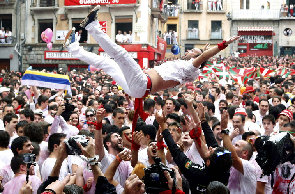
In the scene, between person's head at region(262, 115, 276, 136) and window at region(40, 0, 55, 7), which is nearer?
person's head at region(262, 115, 276, 136)

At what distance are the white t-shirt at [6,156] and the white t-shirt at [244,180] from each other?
9.30ft

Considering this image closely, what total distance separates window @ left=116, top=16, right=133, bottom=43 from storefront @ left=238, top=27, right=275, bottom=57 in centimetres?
1822

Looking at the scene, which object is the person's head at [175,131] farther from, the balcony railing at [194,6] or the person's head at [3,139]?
the balcony railing at [194,6]

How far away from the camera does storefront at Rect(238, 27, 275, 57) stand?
4616cm

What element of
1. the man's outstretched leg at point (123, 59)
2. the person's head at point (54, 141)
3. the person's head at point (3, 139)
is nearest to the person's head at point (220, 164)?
the man's outstretched leg at point (123, 59)

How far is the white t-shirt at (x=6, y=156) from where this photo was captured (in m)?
6.46

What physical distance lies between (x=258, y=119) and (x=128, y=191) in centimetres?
693

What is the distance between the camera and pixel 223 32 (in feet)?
148

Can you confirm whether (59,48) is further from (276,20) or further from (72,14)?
(276,20)

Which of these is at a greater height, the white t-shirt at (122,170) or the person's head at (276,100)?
the person's head at (276,100)

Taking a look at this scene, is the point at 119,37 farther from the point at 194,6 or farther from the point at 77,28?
the point at 194,6

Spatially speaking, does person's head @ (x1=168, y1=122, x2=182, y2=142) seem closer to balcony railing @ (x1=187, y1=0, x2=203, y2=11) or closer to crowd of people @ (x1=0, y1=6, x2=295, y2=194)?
crowd of people @ (x1=0, y1=6, x2=295, y2=194)

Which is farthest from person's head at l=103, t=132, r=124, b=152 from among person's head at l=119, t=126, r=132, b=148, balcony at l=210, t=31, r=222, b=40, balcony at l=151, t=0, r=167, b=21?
balcony at l=210, t=31, r=222, b=40

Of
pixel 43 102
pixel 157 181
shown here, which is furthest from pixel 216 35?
pixel 157 181
